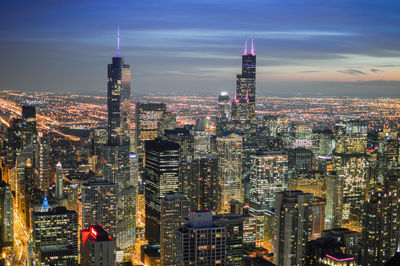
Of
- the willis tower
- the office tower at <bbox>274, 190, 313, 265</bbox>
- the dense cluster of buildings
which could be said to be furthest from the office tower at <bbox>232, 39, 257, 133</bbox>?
the office tower at <bbox>274, 190, 313, 265</bbox>

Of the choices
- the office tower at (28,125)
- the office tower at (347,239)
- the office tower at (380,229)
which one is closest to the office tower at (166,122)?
the office tower at (28,125)

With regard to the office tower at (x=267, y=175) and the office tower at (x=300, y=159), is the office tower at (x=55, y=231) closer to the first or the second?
the office tower at (x=267, y=175)

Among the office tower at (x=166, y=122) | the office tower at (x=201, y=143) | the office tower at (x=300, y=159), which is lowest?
the office tower at (x=300, y=159)

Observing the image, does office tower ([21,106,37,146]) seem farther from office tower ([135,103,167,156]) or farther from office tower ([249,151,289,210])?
office tower ([249,151,289,210])

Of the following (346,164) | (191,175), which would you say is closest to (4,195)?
(191,175)

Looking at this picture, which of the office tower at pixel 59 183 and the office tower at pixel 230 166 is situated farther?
the office tower at pixel 230 166

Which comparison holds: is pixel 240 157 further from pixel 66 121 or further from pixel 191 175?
pixel 66 121

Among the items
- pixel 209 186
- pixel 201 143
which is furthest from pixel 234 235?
pixel 201 143
